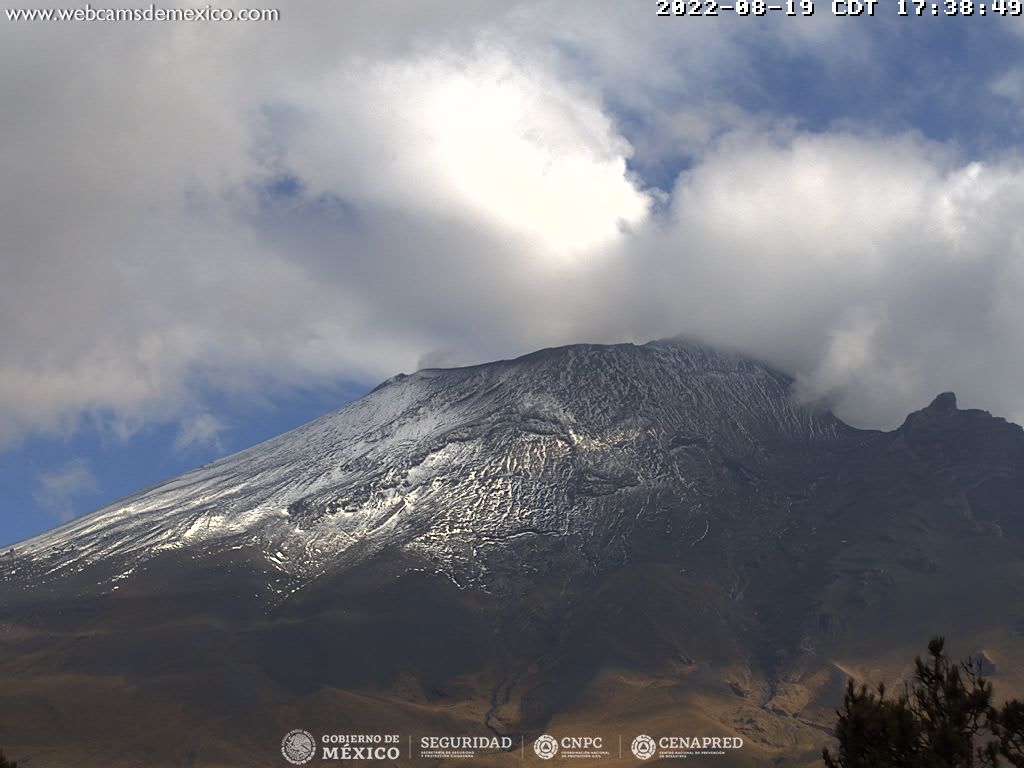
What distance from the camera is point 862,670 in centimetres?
17712

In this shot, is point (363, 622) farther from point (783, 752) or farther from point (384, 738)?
point (783, 752)

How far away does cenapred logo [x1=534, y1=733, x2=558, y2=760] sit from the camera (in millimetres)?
148000

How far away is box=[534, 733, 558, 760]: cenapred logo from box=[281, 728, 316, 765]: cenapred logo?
95.9 ft

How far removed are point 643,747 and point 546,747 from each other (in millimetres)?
12895

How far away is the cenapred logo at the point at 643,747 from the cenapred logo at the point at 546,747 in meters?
10.2

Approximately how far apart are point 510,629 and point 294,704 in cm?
4681

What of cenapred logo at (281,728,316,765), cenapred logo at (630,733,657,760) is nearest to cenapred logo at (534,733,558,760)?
cenapred logo at (630,733,657,760)

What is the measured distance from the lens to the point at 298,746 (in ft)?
474

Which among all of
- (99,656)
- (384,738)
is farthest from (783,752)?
(99,656)

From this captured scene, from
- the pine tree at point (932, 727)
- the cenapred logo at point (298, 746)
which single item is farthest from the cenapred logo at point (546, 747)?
the pine tree at point (932, 727)

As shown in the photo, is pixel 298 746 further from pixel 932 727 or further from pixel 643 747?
pixel 932 727

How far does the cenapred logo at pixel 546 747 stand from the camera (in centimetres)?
14800

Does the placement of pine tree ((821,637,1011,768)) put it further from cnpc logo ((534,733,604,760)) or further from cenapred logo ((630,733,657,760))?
cnpc logo ((534,733,604,760))

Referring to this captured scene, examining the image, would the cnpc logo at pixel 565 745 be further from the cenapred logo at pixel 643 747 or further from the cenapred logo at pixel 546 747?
the cenapred logo at pixel 643 747
